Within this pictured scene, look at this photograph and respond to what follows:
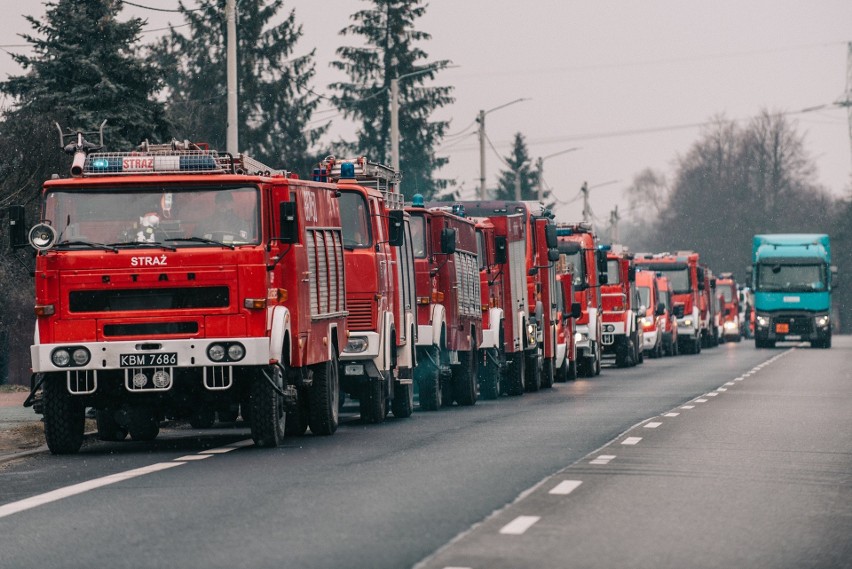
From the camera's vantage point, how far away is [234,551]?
31.3ft

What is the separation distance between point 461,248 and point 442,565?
689 inches

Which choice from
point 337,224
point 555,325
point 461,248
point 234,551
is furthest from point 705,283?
point 234,551

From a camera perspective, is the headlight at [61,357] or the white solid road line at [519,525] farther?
the headlight at [61,357]

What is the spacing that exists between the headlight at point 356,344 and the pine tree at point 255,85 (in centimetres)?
4660

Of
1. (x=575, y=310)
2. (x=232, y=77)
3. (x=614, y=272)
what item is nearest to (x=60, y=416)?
(x=232, y=77)

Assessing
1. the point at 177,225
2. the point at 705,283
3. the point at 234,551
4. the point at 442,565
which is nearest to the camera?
the point at 442,565

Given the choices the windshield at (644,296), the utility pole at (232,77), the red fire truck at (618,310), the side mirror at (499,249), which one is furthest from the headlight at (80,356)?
the windshield at (644,296)

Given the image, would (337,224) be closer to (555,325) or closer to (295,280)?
(295,280)

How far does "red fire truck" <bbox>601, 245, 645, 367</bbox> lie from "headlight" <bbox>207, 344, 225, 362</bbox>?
29983 mm

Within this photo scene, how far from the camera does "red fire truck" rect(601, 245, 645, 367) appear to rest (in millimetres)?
45812

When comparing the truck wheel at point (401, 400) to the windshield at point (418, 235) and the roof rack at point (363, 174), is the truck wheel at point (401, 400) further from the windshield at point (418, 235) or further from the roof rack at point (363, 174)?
the windshield at point (418, 235)

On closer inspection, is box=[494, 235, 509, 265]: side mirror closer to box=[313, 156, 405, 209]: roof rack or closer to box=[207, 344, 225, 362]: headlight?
box=[313, 156, 405, 209]: roof rack

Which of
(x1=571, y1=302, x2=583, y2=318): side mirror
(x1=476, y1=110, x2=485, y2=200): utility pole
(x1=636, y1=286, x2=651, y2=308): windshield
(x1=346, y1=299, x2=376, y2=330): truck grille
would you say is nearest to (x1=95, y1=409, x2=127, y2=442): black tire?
(x1=346, y1=299, x2=376, y2=330): truck grille

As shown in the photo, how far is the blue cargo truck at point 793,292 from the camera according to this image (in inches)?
2505
